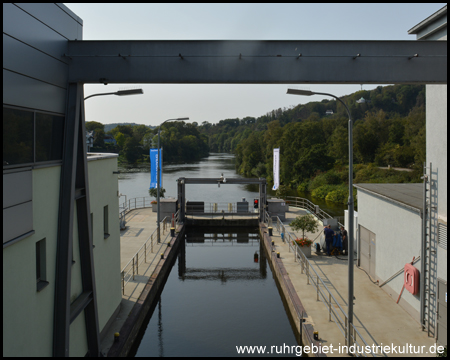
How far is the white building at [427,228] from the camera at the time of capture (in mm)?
9117

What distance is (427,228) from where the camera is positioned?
9.79 m

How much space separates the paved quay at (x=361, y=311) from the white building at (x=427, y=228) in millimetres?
330

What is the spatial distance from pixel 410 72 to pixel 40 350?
8.04 metres

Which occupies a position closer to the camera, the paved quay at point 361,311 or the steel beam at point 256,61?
the steel beam at point 256,61

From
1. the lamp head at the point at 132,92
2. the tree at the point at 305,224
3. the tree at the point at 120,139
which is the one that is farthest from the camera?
the tree at the point at 120,139

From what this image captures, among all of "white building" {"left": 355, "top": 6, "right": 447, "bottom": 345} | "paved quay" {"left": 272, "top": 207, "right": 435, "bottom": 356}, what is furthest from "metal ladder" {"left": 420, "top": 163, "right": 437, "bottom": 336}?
"paved quay" {"left": 272, "top": 207, "right": 435, "bottom": 356}

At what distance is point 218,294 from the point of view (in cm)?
1523

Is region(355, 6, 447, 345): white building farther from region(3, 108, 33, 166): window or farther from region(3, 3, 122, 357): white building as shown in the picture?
region(3, 108, 33, 166): window

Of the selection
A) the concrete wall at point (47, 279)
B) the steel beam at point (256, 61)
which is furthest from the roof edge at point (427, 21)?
the concrete wall at point (47, 279)

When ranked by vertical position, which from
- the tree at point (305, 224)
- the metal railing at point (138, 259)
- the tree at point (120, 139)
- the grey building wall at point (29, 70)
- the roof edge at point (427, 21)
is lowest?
the metal railing at point (138, 259)

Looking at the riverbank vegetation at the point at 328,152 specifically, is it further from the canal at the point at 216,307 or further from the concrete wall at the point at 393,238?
the concrete wall at the point at 393,238

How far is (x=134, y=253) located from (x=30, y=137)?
12.1 meters

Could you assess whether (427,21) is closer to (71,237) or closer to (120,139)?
(71,237)

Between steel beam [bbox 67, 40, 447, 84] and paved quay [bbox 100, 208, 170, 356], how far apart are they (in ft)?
20.1
